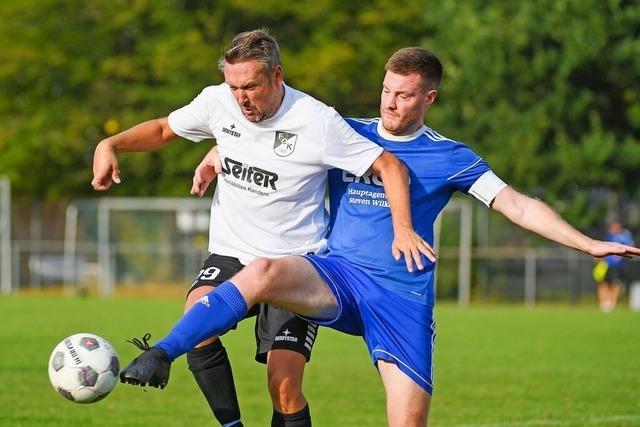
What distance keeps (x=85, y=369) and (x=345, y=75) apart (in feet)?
114

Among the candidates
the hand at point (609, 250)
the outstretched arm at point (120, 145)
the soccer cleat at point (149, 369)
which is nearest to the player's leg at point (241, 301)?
the soccer cleat at point (149, 369)

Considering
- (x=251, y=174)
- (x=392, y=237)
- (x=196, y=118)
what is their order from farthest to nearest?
(x=196, y=118), (x=251, y=174), (x=392, y=237)

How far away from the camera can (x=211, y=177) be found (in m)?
7.58

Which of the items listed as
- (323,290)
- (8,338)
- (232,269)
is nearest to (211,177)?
(232,269)

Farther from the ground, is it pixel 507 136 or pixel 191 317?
pixel 507 136

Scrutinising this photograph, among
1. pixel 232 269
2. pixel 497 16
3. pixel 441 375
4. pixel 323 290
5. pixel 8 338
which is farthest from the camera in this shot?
pixel 497 16

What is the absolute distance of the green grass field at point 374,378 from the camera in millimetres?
10555

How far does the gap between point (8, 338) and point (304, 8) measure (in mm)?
24112

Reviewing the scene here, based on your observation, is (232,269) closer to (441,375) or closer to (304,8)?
(441,375)

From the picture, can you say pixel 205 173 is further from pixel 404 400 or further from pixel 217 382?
pixel 404 400

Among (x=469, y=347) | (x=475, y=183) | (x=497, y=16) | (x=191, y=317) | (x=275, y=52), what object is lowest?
(x=469, y=347)

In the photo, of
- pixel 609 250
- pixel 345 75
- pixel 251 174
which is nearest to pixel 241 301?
pixel 251 174

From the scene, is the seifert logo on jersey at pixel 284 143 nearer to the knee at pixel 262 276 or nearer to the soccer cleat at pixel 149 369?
the knee at pixel 262 276

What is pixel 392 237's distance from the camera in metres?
6.94
